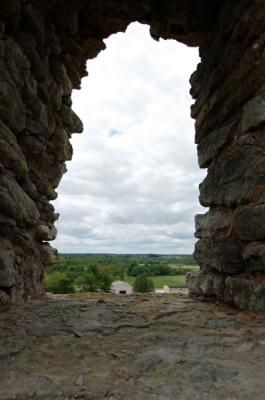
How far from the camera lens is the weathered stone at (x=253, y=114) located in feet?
10.1

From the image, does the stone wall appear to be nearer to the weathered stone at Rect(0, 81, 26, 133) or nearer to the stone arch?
the stone arch

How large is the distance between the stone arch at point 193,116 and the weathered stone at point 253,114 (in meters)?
0.01

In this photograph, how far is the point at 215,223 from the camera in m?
3.66

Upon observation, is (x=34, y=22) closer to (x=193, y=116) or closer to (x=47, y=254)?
(x=193, y=116)


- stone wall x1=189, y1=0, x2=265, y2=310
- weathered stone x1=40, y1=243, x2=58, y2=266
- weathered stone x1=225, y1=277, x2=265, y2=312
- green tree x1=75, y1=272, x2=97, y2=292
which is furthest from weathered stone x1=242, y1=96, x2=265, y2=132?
green tree x1=75, y1=272, x2=97, y2=292

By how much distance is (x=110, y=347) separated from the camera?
2119mm

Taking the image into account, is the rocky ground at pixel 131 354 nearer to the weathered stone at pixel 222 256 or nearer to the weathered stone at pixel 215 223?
the weathered stone at pixel 222 256

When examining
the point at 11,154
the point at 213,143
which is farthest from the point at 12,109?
the point at 213,143

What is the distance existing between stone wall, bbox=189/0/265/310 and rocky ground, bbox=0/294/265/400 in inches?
15.2

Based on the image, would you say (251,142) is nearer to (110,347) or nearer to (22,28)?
(110,347)

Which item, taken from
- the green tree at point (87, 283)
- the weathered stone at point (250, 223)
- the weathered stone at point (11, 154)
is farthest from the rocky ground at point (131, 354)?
the green tree at point (87, 283)

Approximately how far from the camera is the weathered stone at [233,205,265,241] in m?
2.89

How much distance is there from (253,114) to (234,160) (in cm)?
47

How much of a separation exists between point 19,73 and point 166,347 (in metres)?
3.04
